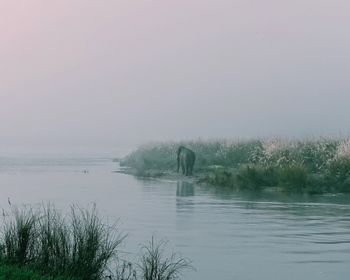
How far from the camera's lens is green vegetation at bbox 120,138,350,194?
104ft

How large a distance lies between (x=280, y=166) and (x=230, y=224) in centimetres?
1512

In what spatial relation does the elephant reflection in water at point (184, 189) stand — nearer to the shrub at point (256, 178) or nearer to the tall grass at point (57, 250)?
the shrub at point (256, 178)

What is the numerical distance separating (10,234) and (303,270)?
4.84 meters

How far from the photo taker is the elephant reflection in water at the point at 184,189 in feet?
99.8

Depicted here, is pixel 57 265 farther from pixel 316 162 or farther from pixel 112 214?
pixel 316 162

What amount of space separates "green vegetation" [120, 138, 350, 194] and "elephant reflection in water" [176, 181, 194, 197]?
98cm

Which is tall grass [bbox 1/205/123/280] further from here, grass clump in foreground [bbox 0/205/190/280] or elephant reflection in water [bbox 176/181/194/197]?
elephant reflection in water [bbox 176/181/194/197]

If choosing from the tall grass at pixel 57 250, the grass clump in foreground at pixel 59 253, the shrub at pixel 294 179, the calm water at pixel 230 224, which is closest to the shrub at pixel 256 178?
the shrub at pixel 294 179

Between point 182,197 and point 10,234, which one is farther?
point 182,197

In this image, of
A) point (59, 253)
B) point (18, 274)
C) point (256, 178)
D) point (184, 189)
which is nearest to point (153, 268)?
A: point (59, 253)

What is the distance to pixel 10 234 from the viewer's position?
36.9 ft

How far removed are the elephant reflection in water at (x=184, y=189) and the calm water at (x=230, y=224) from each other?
1.7 inches

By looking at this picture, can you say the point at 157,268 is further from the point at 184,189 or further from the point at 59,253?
the point at 184,189

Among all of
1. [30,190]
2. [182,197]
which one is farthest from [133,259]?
[30,190]
